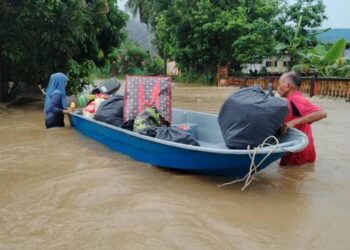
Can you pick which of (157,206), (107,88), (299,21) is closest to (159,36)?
(299,21)

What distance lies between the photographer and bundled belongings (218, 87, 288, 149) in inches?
178

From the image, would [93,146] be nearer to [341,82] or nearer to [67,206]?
[67,206]

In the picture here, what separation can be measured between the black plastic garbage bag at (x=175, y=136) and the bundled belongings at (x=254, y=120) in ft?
1.85

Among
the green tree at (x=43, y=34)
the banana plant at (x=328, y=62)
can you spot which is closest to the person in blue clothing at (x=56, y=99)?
the green tree at (x=43, y=34)

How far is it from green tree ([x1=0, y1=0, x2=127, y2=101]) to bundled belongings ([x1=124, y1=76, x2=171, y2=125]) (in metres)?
4.83

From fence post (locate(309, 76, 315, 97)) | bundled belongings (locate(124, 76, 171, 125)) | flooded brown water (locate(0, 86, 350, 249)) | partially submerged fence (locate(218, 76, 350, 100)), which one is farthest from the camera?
fence post (locate(309, 76, 315, 97))

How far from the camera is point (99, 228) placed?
3656 mm

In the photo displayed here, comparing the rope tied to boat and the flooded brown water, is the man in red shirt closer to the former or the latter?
the flooded brown water

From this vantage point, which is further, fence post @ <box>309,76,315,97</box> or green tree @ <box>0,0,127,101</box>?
fence post @ <box>309,76,315,97</box>

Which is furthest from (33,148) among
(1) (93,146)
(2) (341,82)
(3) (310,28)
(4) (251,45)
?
(3) (310,28)

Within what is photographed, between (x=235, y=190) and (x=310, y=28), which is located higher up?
(x=310, y=28)

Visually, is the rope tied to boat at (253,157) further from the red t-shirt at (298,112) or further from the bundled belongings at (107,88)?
the bundled belongings at (107,88)

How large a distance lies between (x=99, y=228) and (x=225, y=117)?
6.17ft

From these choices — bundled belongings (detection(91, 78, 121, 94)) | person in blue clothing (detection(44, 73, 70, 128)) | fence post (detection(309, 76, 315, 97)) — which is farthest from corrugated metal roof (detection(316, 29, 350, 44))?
person in blue clothing (detection(44, 73, 70, 128))
